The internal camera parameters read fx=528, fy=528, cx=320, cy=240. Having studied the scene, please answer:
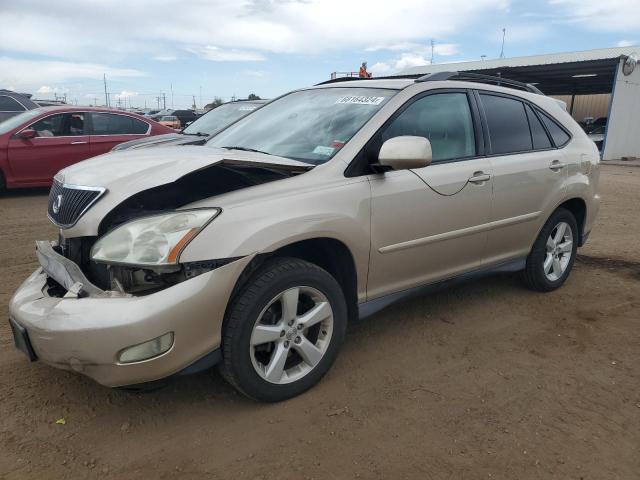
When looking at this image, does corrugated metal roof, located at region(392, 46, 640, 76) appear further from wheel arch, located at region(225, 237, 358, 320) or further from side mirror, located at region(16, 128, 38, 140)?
wheel arch, located at region(225, 237, 358, 320)

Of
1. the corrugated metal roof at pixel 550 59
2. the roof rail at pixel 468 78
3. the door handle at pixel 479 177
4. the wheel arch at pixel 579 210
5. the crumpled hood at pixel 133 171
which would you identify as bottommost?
the wheel arch at pixel 579 210

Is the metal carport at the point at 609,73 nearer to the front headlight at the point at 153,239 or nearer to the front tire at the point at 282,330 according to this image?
the front tire at the point at 282,330

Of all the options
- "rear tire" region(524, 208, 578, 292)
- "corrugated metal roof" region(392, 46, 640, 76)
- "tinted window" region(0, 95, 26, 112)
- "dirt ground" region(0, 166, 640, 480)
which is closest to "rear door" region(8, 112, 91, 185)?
"tinted window" region(0, 95, 26, 112)

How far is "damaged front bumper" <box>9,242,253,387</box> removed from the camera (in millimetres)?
2268

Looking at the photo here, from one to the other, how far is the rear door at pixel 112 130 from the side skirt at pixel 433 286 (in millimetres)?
7063

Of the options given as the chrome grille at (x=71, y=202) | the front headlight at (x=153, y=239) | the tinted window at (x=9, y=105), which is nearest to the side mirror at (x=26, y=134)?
the tinted window at (x=9, y=105)

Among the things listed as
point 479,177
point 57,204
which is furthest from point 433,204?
point 57,204

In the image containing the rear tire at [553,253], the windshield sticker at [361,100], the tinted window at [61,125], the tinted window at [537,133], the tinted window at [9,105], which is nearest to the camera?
the windshield sticker at [361,100]

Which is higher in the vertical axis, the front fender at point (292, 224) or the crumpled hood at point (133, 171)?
the crumpled hood at point (133, 171)

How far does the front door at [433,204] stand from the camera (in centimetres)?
313

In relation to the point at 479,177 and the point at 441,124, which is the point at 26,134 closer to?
the point at 441,124

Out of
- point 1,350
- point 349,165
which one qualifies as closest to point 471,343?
point 349,165

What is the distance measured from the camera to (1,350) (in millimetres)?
3279

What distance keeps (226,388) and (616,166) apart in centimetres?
1686
